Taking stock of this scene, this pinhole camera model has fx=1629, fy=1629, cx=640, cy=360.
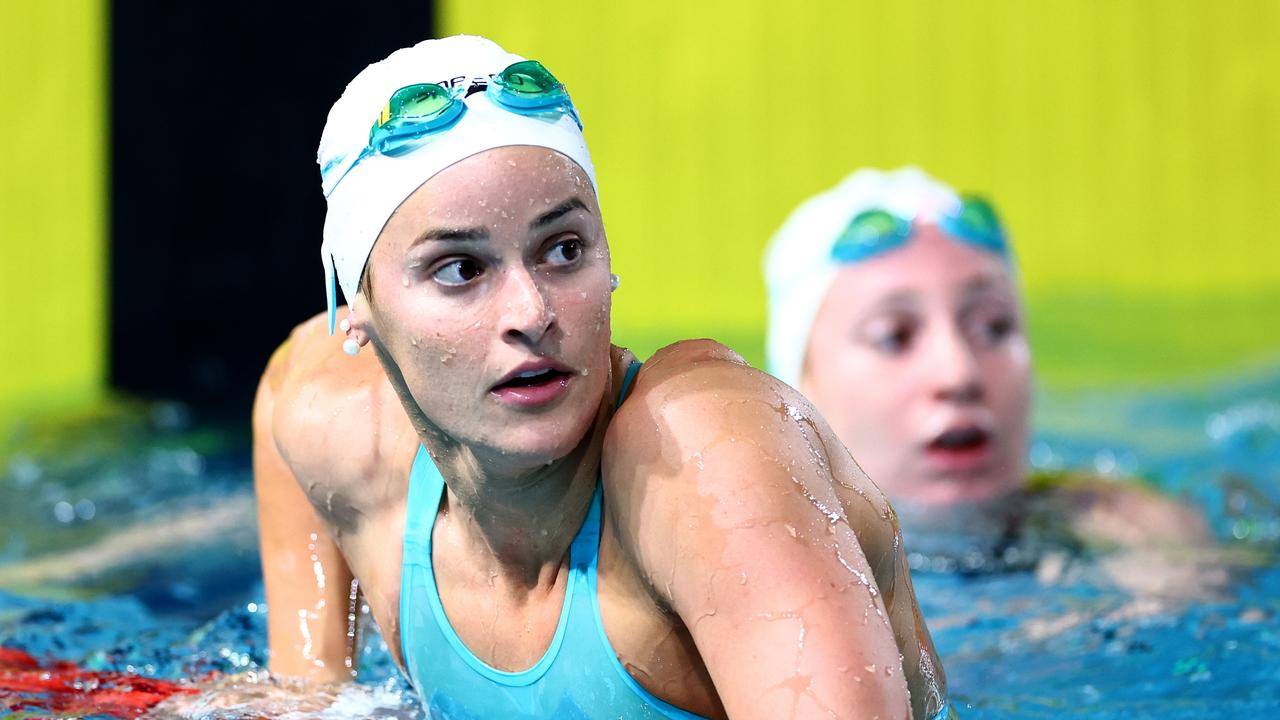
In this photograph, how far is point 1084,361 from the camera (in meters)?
7.86

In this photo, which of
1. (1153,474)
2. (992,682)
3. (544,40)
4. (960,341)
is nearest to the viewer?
(992,682)

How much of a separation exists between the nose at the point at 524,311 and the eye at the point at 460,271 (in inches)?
1.9

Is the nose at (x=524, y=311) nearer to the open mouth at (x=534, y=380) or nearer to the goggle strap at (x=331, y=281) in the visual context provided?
the open mouth at (x=534, y=380)

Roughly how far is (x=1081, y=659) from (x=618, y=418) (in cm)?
191

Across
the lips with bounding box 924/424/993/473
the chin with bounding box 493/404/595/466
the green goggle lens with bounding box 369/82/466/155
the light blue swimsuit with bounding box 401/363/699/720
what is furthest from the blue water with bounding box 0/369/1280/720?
the green goggle lens with bounding box 369/82/466/155

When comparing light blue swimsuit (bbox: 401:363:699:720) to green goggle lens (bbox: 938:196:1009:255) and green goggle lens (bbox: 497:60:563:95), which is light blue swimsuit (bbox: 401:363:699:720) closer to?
green goggle lens (bbox: 497:60:563:95)

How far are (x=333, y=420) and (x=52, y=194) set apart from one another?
16.6 ft

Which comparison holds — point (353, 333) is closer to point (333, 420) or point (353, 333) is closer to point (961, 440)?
point (333, 420)

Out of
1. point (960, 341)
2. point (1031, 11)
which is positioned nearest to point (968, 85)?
point (1031, 11)

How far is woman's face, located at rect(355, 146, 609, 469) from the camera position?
6.56 ft

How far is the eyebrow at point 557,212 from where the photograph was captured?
201 centimetres

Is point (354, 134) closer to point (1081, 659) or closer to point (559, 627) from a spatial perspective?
point (559, 627)

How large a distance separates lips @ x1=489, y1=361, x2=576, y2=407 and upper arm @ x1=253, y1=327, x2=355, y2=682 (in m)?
1.01

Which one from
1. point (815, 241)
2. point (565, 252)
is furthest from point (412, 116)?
point (815, 241)
